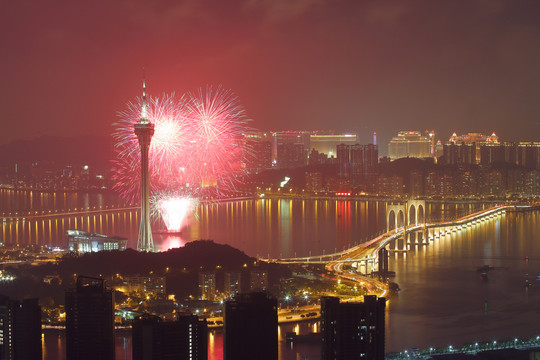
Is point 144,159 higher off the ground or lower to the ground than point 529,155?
lower

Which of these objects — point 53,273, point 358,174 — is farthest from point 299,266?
point 358,174

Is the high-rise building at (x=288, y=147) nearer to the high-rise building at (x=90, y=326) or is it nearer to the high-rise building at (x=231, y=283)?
the high-rise building at (x=231, y=283)

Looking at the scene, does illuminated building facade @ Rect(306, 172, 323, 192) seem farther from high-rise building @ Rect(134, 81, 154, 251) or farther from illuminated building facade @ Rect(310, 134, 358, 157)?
high-rise building @ Rect(134, 81, 154, 251)

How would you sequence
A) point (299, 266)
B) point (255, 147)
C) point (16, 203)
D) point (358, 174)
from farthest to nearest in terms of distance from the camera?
point (255, 147), point (358, 174), point (16, 203), point (299, 266)

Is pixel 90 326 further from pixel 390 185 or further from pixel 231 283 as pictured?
pixel 390 185

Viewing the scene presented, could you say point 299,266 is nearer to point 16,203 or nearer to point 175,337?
point 175,337

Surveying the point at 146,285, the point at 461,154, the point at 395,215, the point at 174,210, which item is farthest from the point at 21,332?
the point at 461,154
